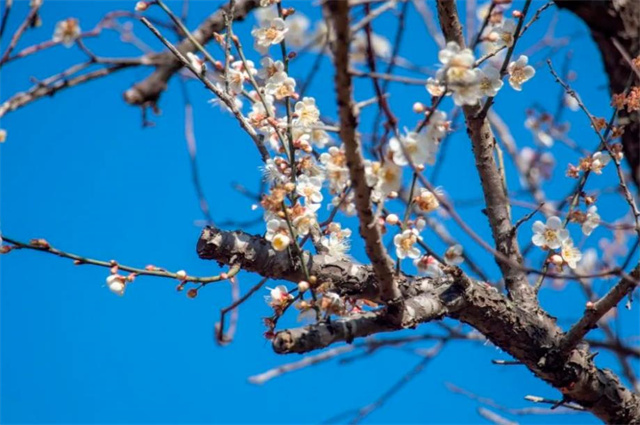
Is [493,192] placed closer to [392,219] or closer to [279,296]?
[392,219]

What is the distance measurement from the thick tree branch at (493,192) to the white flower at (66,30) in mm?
1885

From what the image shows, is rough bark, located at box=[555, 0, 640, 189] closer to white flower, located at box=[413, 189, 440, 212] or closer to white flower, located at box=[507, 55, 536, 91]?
white flower, located at box=[507, 55, 536, 91]

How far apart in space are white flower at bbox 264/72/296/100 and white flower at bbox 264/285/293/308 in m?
0.47

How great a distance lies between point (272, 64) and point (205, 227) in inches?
17.7

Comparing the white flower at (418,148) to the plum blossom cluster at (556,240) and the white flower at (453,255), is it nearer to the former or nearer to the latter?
the white flower at (453,255)

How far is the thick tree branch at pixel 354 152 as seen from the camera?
110cm

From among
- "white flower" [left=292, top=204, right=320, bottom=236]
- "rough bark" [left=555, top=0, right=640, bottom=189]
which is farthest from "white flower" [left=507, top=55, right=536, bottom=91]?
"rough bark" [left=555, top=0, right=640, bottom=189]

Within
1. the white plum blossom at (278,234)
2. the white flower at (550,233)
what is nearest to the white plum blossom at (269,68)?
the white plum blossom at (278,234)

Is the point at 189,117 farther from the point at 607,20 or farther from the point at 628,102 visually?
the point at 628,102

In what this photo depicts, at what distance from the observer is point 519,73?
1.89 metres

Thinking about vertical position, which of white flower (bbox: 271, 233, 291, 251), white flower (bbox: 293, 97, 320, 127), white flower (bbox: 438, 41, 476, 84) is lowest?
white flower (bbox: 271, 233, 291, 251)

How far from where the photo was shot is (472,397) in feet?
9.71

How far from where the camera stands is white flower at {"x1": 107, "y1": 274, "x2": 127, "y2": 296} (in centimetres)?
162

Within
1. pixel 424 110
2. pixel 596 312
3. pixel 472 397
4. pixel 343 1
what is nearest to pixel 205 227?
pixel 424 110
